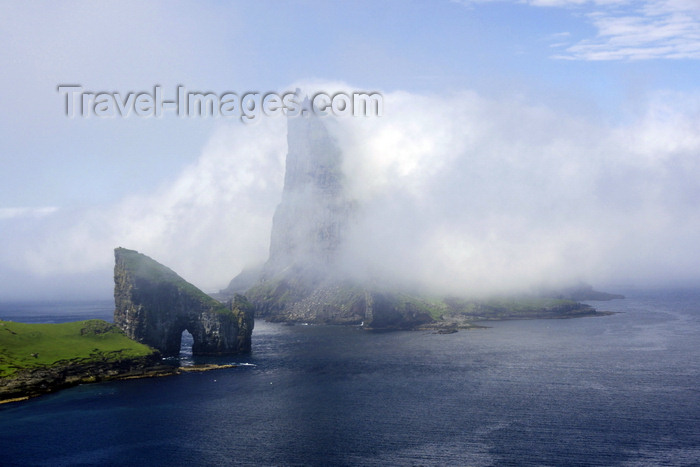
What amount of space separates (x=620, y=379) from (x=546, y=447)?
62141mm

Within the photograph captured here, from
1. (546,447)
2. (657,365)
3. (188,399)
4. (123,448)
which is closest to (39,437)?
(123,448)

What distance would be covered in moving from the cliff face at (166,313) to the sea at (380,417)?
29.4 m

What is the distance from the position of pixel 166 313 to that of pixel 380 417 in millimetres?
105455

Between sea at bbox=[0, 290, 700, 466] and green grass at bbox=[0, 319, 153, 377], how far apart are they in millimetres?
13095

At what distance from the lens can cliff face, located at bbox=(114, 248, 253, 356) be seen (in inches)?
6929

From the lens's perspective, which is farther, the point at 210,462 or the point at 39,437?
the point at 39,437

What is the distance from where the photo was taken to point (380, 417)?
105688 mm

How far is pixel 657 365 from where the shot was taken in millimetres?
150625

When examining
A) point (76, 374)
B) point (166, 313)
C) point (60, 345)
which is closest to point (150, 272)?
point (166, 313)

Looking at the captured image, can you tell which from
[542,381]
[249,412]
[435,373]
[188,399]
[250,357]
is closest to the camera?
[249,412]

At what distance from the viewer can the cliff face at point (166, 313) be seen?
17600cm

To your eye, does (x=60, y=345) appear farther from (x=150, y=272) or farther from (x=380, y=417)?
(x=380, y=417)

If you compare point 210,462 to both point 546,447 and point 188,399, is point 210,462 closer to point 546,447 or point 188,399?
point 188,399

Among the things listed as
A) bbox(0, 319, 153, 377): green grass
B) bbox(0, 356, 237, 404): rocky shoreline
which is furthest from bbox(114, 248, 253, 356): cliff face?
bbox(0, 356, 237, 404): rocky shoreline
